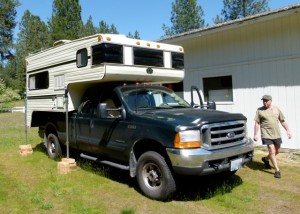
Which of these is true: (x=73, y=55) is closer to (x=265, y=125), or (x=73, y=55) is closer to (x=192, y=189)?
(x=192, y=189)

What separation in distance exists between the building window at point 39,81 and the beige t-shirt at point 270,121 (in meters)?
5.57

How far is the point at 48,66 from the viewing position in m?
8.93

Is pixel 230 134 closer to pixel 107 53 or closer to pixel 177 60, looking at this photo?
pixel 107 53

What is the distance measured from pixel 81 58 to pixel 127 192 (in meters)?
3.17

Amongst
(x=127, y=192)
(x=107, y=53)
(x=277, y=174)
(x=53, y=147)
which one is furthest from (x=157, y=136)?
(x=53, y=147)

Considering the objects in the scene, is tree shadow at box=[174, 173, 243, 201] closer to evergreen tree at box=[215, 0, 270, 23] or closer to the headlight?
the headlight

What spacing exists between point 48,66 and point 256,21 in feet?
19.3

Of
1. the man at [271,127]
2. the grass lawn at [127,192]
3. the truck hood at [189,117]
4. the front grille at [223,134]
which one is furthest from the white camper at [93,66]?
the front grille at [223,134]

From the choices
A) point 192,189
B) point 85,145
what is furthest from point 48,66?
point 192,189

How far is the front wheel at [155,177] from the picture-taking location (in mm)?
5479

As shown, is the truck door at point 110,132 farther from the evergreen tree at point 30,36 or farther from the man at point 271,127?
the evergreen tree at point 30,36

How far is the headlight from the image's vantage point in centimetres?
527

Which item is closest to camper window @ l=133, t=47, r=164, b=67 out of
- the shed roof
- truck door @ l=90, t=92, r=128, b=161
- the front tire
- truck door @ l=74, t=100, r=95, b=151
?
truck door @ l=90, t=92, r=128, b=161

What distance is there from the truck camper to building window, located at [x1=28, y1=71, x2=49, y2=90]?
0.09ft
